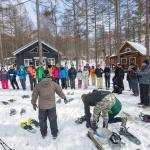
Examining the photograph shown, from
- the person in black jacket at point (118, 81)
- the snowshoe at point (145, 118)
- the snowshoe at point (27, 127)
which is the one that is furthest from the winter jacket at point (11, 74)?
the snowshoe at point (145, 118)

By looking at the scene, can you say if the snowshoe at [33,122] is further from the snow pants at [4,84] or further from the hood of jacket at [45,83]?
the snow pants at [4,84]

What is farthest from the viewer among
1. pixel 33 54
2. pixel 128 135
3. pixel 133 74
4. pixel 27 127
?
pixel 33 54

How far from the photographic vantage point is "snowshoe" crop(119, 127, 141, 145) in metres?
6.00

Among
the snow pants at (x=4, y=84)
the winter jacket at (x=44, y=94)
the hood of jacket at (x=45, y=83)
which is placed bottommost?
the snow pants at (x=4, y=84)

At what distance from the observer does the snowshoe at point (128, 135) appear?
19.7 ft

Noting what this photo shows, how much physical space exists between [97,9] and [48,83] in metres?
22.9

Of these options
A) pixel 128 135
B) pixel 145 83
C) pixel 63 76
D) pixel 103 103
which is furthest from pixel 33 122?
pixel 63 76

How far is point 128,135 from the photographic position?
6273 millimetres

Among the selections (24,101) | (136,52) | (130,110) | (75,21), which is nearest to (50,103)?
(130,110)

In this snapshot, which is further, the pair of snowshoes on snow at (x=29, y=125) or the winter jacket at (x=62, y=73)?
the winter jacket at (x=62, y=73)

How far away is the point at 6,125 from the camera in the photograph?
7.93 m

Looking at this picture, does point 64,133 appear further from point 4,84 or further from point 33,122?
point 4,84

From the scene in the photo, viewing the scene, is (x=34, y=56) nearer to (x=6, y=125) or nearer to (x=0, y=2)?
(x=0, y=2)

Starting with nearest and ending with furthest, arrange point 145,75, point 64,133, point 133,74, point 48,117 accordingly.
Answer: point 48,117, point 64,133, point 145,75, point 133,74
